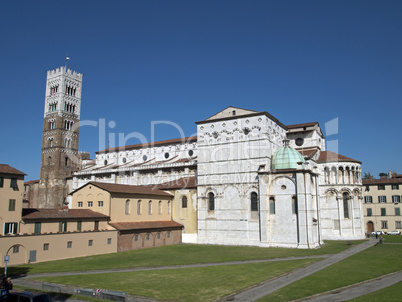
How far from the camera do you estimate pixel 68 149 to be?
78.6 meters

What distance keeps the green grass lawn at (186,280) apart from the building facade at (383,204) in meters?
43.5

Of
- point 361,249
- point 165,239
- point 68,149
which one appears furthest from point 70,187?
point 361,249

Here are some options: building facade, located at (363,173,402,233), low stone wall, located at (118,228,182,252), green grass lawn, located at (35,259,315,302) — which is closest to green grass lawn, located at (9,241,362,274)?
low stone wall, located at (118,228,182,252)

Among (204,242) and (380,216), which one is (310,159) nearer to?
(204,242)

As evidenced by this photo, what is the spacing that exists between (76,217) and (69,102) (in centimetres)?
5452

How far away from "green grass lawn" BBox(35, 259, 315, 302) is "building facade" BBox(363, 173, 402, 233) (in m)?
43.5

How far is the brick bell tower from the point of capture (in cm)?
7525

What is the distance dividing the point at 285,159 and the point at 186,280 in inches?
929

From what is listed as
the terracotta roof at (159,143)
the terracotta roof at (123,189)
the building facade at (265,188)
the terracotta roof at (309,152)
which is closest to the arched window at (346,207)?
the building facade at (265,188)

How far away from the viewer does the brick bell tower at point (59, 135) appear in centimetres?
7525

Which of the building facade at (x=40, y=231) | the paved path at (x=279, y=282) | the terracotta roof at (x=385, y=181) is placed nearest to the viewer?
the paved path at (x=279, y=282)

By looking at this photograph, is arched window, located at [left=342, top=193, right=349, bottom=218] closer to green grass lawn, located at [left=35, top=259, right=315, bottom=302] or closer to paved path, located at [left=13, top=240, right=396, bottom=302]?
paved path, located at [left=13, top=240, right=396, bottom=302]

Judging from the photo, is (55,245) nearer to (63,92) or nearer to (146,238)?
(146,238)

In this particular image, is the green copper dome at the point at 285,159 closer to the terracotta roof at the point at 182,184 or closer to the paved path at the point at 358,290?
the terracotta roof at the point at 182,184
